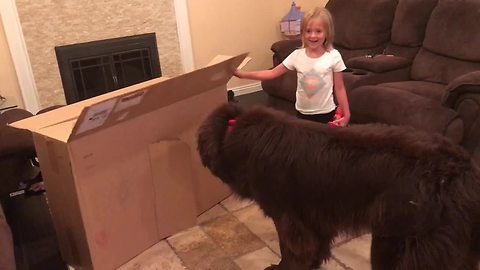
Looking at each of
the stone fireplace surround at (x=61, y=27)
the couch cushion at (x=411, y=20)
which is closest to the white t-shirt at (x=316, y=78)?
the couch cushion at (x=411, y=20)

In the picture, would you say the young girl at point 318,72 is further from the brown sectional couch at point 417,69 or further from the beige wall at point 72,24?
the beige wall at point 72,24

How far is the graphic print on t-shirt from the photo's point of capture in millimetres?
2041

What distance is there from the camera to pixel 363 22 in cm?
343

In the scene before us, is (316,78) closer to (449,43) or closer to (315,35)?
(315,35)

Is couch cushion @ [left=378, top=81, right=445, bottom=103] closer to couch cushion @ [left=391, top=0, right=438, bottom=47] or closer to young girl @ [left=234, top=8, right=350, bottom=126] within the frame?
couch cushion @ [left=391, top=0, right=438, bottom=47]

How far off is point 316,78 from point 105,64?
91.8 inches

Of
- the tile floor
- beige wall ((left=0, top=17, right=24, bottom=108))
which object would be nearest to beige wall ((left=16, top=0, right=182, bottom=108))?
beige wall ((left=0, top=17, right=24, bottom=108))

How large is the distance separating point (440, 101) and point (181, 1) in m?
2.47

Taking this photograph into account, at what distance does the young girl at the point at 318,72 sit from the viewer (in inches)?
77.9

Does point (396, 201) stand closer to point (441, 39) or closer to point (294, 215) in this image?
point (294, 215)

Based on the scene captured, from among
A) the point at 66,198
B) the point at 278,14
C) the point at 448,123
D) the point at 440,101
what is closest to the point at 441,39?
the point at 440,101

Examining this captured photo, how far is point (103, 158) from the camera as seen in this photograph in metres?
1.73

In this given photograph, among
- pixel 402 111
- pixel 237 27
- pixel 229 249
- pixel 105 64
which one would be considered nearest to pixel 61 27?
pixel 105 64

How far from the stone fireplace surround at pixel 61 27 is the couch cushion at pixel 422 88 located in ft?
6.69
